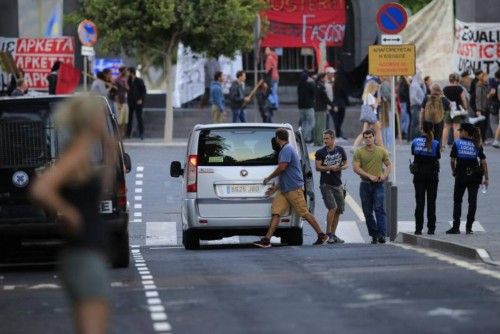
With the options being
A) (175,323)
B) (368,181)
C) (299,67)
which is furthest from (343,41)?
(175,323)

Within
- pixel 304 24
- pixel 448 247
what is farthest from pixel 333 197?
pixel 304 24

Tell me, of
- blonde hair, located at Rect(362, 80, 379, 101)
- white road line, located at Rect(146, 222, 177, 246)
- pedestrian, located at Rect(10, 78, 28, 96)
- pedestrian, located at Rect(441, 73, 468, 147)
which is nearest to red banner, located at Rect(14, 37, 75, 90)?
pedestrian, located at Rect(10, 78, 28, 96)

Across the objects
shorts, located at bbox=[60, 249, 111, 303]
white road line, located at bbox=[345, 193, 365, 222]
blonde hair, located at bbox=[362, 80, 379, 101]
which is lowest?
white road line, located at bbox=[345, 193, 365, 222]

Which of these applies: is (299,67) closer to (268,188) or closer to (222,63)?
(222,63)

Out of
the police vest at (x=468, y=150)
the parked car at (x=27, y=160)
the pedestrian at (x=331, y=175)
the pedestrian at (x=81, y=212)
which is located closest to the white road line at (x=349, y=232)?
the pedestrian at (x=331, y=175)

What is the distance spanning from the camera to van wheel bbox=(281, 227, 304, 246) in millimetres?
24625

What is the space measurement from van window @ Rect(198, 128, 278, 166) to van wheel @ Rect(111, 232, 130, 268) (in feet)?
13.2

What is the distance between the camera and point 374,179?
2556 centimetres

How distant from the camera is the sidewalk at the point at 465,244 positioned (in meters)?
19.9

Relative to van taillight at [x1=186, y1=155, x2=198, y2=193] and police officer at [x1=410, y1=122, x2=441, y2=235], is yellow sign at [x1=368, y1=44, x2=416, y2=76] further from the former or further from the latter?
van taillight at [x1=186, y1=155, x2=198, y2=193]

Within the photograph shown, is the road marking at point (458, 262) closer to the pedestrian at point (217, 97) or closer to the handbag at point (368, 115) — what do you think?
the handbag at point (368, 115)

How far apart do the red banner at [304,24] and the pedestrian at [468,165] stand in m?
28.5

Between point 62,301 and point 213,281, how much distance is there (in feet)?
6.67

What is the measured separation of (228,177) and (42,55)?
74.2 ft
